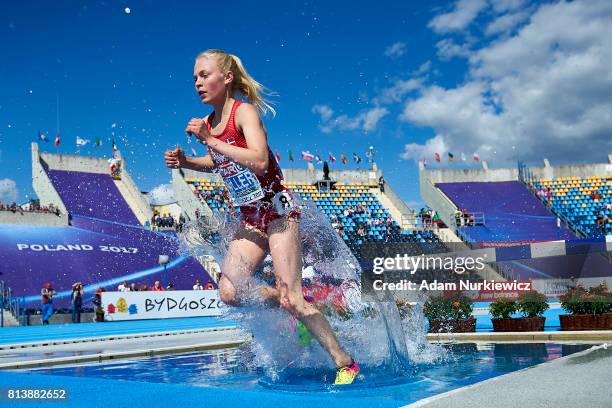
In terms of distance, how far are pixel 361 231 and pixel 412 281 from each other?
9.26 m

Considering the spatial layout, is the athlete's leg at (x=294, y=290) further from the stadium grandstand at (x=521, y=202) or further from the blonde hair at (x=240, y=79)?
the stadium grandstand at (x=521, y=202)

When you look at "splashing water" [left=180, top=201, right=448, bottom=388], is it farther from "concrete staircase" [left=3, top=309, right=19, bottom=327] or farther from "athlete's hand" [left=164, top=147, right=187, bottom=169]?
"concrete staircase" [left=3, top=309, right=19, bottom=327]

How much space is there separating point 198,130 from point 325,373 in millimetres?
2429

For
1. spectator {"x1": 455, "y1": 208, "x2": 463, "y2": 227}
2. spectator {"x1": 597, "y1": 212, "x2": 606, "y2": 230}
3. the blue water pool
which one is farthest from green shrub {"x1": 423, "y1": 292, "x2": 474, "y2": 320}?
spectator {"x1": 597, "y1": 212, "x2": 606, "y2": 230}

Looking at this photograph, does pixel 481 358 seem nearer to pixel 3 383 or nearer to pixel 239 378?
pixel 239 378

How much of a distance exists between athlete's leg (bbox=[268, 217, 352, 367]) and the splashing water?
53cm

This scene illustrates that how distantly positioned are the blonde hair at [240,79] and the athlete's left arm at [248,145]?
47 centimetres

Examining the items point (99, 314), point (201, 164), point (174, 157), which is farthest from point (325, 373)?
point (99, 314)

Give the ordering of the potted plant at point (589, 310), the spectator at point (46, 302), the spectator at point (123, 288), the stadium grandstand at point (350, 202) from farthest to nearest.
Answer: the stadium grandstand at point (350, 202)
the spectator at point (123, 288)
the spectator at point (46, 302)
the potted plant at point (589, 310)

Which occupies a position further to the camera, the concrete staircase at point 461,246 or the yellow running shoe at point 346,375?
the concrete staircase at point 461,246

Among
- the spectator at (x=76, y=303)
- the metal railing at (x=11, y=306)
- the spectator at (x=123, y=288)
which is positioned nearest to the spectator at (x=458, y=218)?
the spectator at (x=123, y=288)

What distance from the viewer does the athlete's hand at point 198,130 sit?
171 inches

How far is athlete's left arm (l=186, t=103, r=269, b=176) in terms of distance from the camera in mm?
4363

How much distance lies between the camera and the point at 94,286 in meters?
26.3
